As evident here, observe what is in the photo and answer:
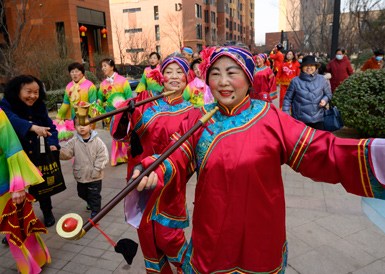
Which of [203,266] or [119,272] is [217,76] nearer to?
[203,266]

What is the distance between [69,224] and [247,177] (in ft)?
2.97

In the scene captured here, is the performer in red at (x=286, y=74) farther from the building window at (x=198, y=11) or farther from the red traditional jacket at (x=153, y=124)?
the building window at (x=198, y=11)

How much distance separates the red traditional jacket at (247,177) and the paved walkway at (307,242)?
1433mm

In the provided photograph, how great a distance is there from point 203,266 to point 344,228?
2470mm

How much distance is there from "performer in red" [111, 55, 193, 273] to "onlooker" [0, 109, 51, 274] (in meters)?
0.81

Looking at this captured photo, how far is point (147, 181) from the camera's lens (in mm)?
1604

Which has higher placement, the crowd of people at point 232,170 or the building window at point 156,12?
the building window at point 156,12

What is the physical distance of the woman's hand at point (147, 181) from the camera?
5.10 feet

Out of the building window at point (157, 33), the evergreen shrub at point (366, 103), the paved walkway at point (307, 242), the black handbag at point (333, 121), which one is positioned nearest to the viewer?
the black handbag at point (333, 121)

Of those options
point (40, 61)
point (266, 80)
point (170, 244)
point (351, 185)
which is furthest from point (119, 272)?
point (40, 61)

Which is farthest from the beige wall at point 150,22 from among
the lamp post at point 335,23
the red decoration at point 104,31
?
the lamp post at point 335,23

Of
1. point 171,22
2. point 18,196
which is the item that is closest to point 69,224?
point 18,196

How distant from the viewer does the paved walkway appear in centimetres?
314

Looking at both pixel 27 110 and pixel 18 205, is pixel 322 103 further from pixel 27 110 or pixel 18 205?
pixel 18 205
